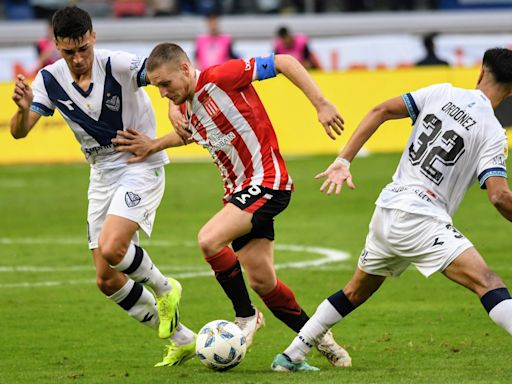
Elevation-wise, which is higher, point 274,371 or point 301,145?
point 274,371

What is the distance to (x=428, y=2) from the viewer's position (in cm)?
3350

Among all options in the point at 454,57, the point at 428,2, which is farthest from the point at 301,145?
the point at 428,2

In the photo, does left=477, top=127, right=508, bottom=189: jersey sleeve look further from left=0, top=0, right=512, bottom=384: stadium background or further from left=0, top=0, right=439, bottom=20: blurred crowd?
left=0, top=0, right=439, bottom=20: blurred crowd

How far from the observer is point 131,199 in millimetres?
8398

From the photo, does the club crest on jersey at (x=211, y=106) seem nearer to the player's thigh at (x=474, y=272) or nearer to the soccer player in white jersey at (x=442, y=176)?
the soccer player in white jersey at (x=442, y=176)

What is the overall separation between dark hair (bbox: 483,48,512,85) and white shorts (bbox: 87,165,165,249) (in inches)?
104

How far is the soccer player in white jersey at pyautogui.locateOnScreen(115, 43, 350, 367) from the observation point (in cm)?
773

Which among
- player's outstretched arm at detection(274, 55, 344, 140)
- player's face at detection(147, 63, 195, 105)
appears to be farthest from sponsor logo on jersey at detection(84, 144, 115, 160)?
player's outstretched arm at detection(274, 55, 344, 140)

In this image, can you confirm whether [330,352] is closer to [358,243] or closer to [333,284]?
[333,284]

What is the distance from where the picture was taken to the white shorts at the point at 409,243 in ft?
23.2

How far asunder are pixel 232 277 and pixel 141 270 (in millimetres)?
700

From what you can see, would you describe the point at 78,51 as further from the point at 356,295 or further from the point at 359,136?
the point at 356,295

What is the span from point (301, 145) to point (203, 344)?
14.3 meters

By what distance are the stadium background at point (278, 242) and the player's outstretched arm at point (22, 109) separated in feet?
5.20
